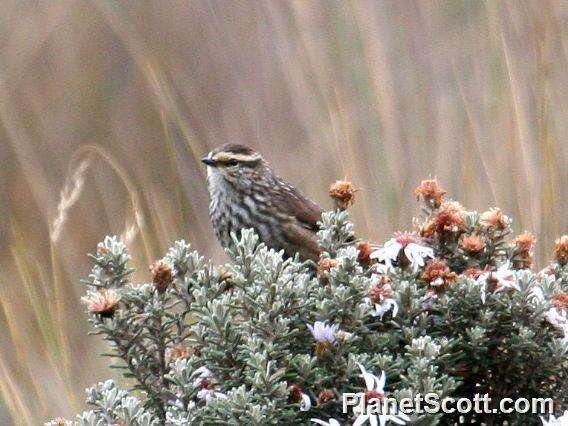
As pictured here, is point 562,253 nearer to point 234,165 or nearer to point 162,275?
point 162,275

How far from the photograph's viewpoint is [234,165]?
4500 millimetres

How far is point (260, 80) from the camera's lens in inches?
225

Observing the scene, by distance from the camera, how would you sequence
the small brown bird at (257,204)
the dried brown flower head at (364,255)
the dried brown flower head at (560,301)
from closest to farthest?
the dried brown flower head at (560,301) < the dried brown flower head at (364,255) < the small brown bird at (257,204)

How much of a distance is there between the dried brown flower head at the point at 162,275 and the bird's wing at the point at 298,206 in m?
1.63

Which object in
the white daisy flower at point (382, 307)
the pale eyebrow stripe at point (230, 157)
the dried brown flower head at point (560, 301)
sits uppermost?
the pale eyebrow stripe at point (230, 157)

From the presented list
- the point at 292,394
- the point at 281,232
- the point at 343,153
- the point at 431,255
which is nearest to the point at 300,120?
the point at 343,153

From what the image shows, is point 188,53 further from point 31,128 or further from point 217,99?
point 31,128

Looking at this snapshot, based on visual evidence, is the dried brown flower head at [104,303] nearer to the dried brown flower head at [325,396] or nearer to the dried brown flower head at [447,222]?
the dried brown flower head at [325,396]

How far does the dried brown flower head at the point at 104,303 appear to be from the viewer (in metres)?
2.43

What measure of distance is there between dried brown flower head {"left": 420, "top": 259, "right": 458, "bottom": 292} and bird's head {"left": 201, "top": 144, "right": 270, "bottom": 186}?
1965 mm

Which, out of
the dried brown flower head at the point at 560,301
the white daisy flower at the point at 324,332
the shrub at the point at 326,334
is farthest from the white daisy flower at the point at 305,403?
the dried brown flower head at the point at 560,301

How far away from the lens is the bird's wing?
423 cm

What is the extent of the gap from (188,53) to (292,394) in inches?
151

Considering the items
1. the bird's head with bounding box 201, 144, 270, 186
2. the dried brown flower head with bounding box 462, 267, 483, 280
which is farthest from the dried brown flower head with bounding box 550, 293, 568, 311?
the bird's head with bounding box 201, 144, 270, 186
